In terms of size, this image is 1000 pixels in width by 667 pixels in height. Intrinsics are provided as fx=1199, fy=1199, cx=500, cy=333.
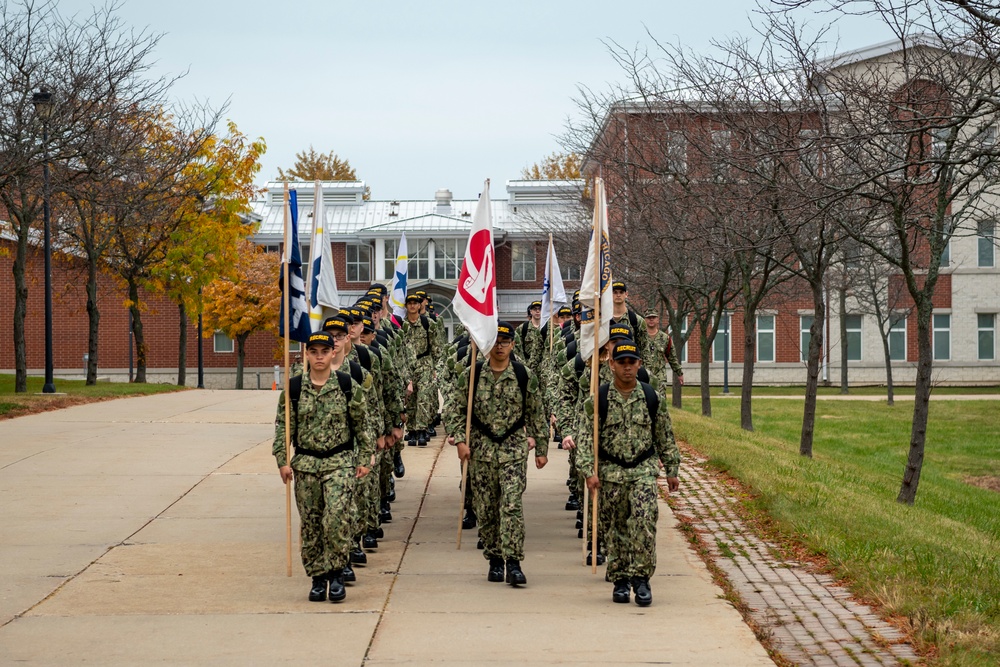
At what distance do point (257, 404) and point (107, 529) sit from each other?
1574 centimetres

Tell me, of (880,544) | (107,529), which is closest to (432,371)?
(107,529)

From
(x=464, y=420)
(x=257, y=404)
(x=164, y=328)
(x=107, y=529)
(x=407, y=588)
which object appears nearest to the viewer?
(x=407, y=588)

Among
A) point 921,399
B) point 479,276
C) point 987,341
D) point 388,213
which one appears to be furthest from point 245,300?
point 479,276

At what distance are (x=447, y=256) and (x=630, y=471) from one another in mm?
51640

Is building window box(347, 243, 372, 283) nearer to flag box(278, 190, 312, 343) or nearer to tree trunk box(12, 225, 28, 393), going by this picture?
tree trunk box(12, 225, 28, 393)

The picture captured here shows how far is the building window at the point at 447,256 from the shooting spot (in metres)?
59.9

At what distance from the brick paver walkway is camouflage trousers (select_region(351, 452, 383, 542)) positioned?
9.78 ft

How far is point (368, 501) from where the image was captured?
1032cm

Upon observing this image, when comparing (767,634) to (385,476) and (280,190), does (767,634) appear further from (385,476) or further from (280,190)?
(280,190)

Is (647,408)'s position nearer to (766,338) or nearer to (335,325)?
(335,325)

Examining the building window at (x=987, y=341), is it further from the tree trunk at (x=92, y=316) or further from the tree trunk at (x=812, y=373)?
the tree trunk at (x=92, y=316)

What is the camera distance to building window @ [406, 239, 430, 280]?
59719mm

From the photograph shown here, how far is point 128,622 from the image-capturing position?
783cm

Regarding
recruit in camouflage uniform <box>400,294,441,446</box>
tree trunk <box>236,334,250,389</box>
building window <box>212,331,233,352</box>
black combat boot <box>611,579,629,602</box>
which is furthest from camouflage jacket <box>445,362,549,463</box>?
building window <box>212,331,233,352</box>
